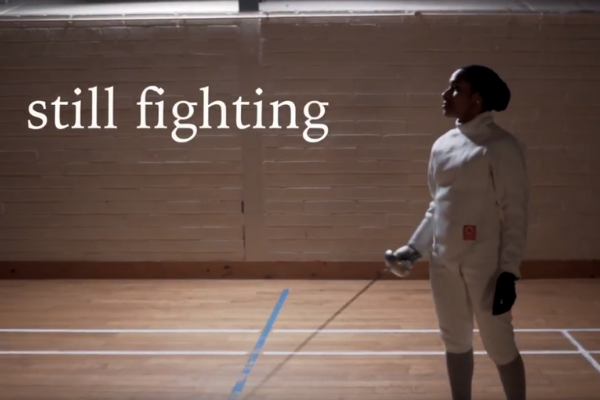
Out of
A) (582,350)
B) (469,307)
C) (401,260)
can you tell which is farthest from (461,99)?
(582,350)

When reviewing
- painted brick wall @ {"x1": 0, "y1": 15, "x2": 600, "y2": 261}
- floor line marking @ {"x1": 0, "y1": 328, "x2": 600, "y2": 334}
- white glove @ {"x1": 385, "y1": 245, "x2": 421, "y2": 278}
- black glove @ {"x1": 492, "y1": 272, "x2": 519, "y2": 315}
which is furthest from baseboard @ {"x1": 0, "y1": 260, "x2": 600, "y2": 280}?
black glove @ {"x1": 492, "y1": 272, "x2": 519, "y2": 315}

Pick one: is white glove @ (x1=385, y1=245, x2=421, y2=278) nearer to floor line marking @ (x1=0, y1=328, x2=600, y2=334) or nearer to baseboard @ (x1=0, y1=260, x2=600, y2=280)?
floor line marking @ (x1=0, y1=328, x2=600, y2=334)

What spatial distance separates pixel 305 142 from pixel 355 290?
4.12 feet

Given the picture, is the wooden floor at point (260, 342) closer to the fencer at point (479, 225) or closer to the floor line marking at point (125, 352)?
the floor line marking at point (125, 352)

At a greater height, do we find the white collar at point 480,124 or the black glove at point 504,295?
the white collar at point 480,124

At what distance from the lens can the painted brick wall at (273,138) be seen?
19.7 feet

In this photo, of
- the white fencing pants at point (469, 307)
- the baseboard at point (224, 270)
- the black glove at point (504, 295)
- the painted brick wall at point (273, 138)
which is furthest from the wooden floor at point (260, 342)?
the black glove at point (504, 295)

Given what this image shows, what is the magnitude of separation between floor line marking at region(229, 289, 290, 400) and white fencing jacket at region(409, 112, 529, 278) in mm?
1265

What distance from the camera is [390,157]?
240 inches

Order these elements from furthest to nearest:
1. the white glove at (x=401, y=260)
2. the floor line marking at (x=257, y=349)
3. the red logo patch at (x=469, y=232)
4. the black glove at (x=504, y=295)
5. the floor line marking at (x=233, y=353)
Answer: the floor line marking at (x=233, y=353) < the floor line marking at (x=257, y=349) < the white glove at (x=401, y=260) < the red logo patch at (x=469, y=232) < the black glove at (x=504, y=295)

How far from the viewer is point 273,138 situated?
612cm

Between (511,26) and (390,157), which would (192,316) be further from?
(511,26)

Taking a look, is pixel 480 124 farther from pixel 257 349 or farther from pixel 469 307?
pixel 257 349

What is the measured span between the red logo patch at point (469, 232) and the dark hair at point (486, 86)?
0.41 metres
